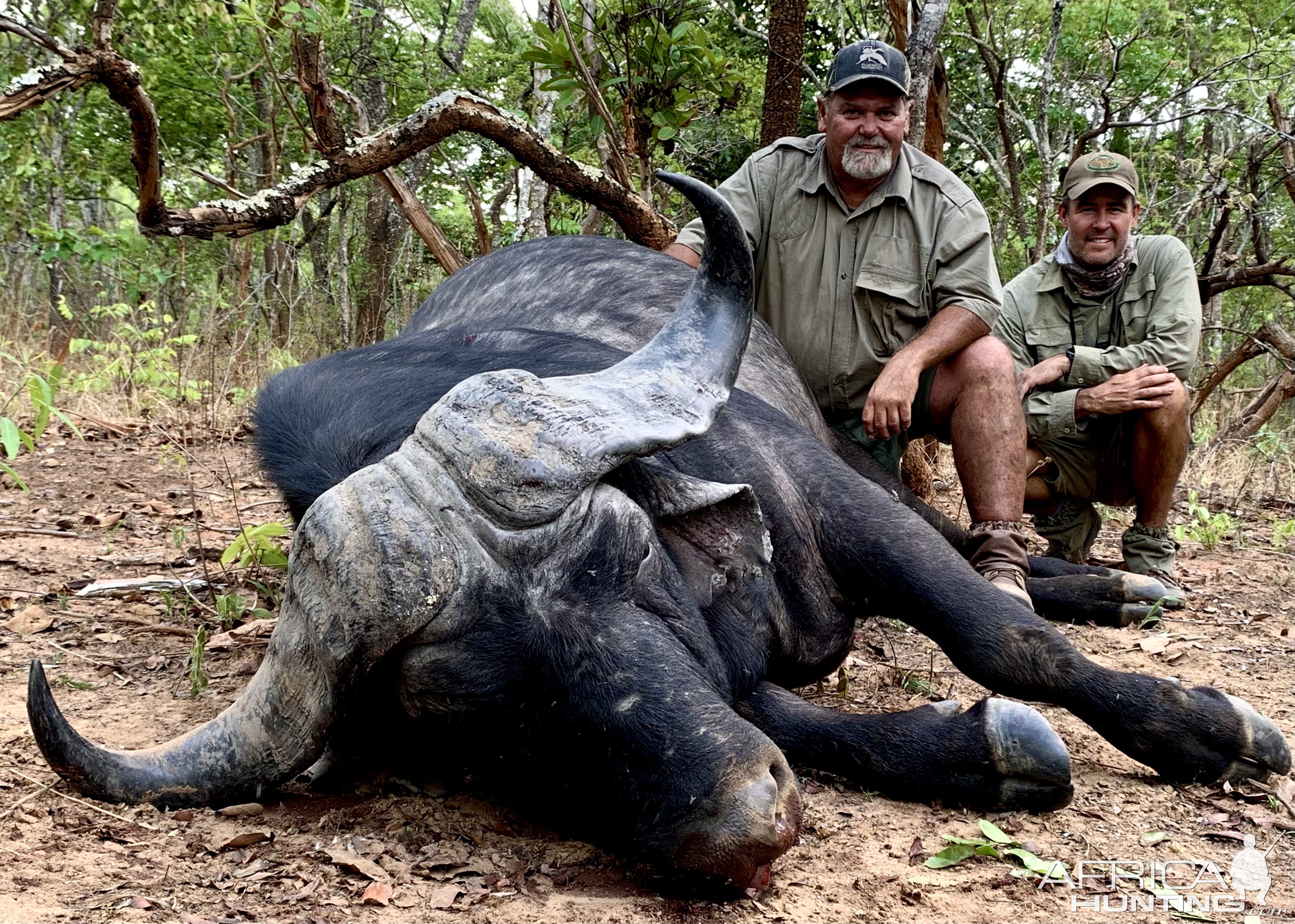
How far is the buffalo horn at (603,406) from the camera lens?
2.31 metres

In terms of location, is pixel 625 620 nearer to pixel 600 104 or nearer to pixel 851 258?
pixel 851 258

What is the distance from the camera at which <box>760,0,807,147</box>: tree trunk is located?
6.06 meters

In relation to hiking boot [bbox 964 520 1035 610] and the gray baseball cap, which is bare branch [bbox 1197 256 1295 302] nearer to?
the gray baseball cap

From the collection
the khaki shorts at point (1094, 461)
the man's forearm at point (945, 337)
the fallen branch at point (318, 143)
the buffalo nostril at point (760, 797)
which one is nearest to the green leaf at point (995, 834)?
the buffalo nostril at point (760, 797)

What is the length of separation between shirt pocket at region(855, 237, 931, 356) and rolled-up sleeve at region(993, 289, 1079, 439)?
0.75 m

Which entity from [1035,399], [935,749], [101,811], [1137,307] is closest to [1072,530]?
[1035,399]

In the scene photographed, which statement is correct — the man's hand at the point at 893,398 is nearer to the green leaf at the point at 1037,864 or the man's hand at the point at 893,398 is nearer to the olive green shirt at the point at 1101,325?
the olive green shirt at the point at 1101,325

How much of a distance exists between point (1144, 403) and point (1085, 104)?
8347 mm

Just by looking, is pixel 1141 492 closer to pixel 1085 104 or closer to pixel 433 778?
pixel 433 778

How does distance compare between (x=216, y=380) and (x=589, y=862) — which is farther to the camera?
(x=216, y=380)

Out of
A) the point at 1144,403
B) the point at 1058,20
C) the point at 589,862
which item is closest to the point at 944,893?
the point at 589,862

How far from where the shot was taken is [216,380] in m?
8.05

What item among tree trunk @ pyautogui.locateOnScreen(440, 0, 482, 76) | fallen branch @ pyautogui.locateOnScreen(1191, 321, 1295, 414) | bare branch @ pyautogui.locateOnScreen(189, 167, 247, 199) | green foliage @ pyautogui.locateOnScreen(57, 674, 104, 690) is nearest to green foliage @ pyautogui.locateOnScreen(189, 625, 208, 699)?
green foliage @ pyautogui.locateOnScreen(57, 674, 104, 690)

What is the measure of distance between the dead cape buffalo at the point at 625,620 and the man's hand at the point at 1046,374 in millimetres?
2662
